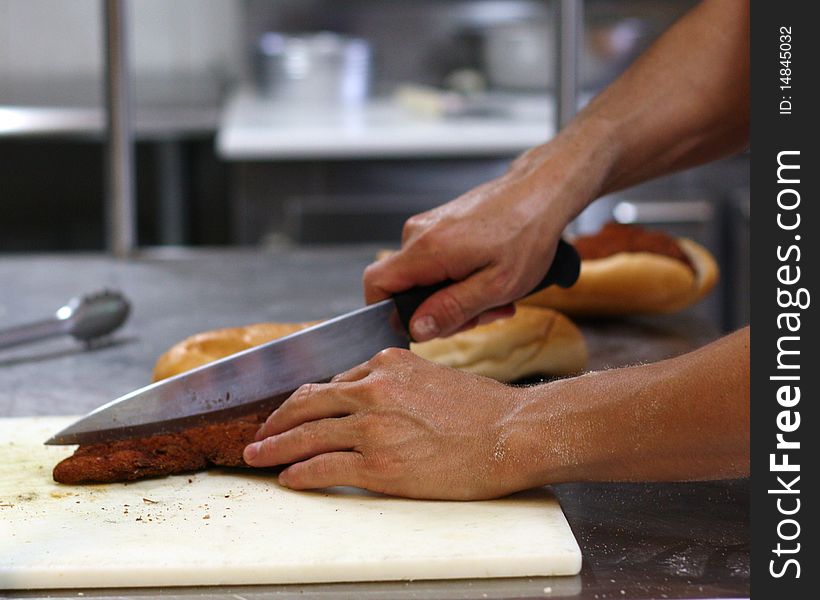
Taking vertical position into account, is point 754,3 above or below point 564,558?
above

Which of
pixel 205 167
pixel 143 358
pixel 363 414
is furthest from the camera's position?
pixel 205 167

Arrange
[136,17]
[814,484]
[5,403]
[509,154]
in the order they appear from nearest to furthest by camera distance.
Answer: [814,484] < [5,403] < [509,154] < [136,17]

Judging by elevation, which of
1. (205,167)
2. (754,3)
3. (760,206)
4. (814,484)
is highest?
(754,3)

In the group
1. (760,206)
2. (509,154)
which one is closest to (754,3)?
(760,206)

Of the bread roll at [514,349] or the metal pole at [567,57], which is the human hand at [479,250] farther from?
the metal pole at [567,57]

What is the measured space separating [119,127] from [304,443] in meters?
1.05

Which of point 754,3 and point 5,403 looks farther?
point 5,403

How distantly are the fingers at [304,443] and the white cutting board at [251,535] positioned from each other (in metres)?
0.02

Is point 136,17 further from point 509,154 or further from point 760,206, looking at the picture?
point 760,206

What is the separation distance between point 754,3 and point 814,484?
0.32 m

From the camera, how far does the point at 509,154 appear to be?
10.1ft

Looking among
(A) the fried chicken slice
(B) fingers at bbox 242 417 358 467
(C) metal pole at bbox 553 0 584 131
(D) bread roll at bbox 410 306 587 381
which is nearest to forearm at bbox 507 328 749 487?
(B) fingers at bbox 242 417 358 467

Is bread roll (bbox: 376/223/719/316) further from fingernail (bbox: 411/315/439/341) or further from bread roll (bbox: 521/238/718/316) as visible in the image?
fingernail (bbox: 411/315/439/341)

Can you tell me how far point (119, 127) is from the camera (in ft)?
5.57
